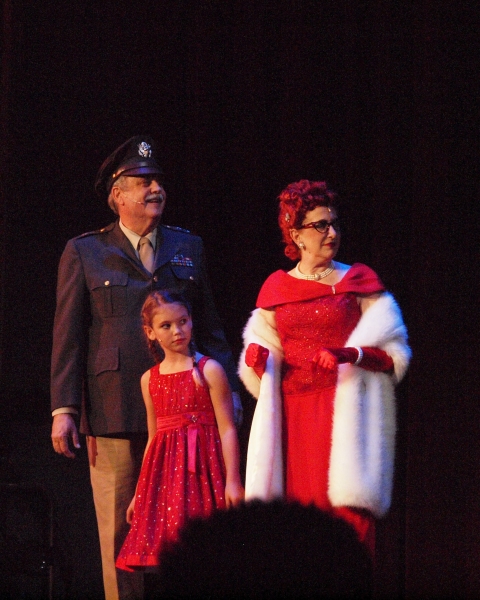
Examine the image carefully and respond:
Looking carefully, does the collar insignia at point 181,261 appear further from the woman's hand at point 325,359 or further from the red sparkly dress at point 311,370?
the woman's hand at point 325,359

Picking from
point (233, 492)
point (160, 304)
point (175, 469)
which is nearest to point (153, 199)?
point (160, 304)

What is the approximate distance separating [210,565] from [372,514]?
163cm

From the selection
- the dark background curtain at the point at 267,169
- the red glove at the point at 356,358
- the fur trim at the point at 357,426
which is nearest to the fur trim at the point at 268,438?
the fur trim at the point at 357,426

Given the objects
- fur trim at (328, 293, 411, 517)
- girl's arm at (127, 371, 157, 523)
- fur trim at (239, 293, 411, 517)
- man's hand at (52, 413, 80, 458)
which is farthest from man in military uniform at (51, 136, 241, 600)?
fur trim at (328, 293, 411, 517)

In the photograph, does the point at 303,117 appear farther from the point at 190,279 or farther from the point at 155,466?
the point at 155,466

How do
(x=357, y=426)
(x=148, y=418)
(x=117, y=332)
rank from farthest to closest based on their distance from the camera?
1. (x=117, y=332)
2. (x=148, y=418)
3. (x=357, y=426)

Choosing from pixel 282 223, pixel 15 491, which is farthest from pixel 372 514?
pixel 15 491

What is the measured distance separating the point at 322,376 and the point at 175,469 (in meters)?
0.54

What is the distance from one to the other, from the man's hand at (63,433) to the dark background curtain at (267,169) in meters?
0.65

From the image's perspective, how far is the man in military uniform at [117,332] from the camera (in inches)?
126

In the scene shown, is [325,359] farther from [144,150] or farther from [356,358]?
[144,150]

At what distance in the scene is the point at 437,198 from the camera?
3.60 metres

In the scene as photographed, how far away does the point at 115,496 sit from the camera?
3.19 meters

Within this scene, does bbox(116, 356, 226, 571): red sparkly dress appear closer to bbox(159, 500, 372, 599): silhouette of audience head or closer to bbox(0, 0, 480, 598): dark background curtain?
bbox(0, 0, 480, 598): dark background curtain
